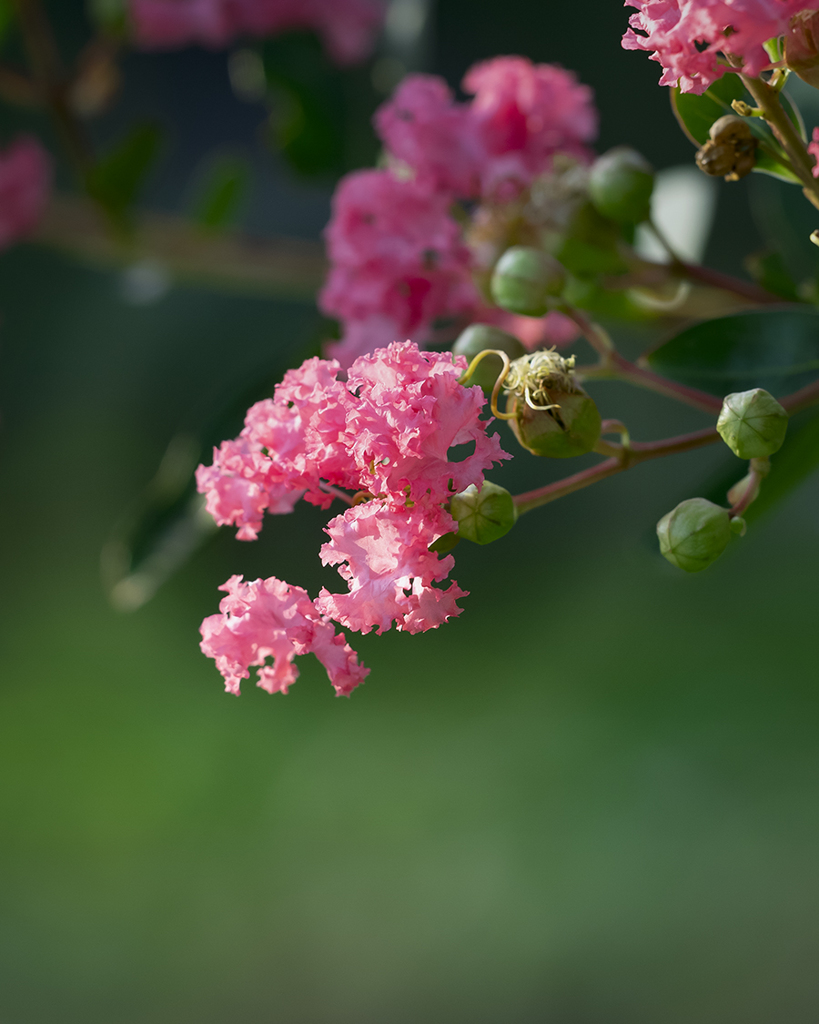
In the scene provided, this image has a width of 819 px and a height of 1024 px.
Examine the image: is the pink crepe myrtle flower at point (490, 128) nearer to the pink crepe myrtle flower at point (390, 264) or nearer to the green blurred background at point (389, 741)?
the pink crepe myrtle flower at point (390, 264)

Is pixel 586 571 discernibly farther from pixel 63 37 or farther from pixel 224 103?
pixel 63 37

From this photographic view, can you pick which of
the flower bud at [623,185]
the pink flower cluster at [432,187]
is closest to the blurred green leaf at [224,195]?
the pink flower cluster at [432,187]

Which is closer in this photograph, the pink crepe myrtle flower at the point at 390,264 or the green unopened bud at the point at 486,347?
the green unopened bud at the point at 486,347

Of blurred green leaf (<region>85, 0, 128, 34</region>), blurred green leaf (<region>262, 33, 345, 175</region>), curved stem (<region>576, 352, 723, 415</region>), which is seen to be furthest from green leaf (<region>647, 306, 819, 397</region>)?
blurred green leaf (<region>85, 0, 128, 34</region>)

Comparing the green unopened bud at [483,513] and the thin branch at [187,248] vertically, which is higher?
the thin branch at [187,248]

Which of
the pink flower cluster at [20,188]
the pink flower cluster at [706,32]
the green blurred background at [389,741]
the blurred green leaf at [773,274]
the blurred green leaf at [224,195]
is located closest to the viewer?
the pink flower cluster at [706,32]

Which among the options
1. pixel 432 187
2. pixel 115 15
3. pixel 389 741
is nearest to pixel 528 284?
pixel 432 187
